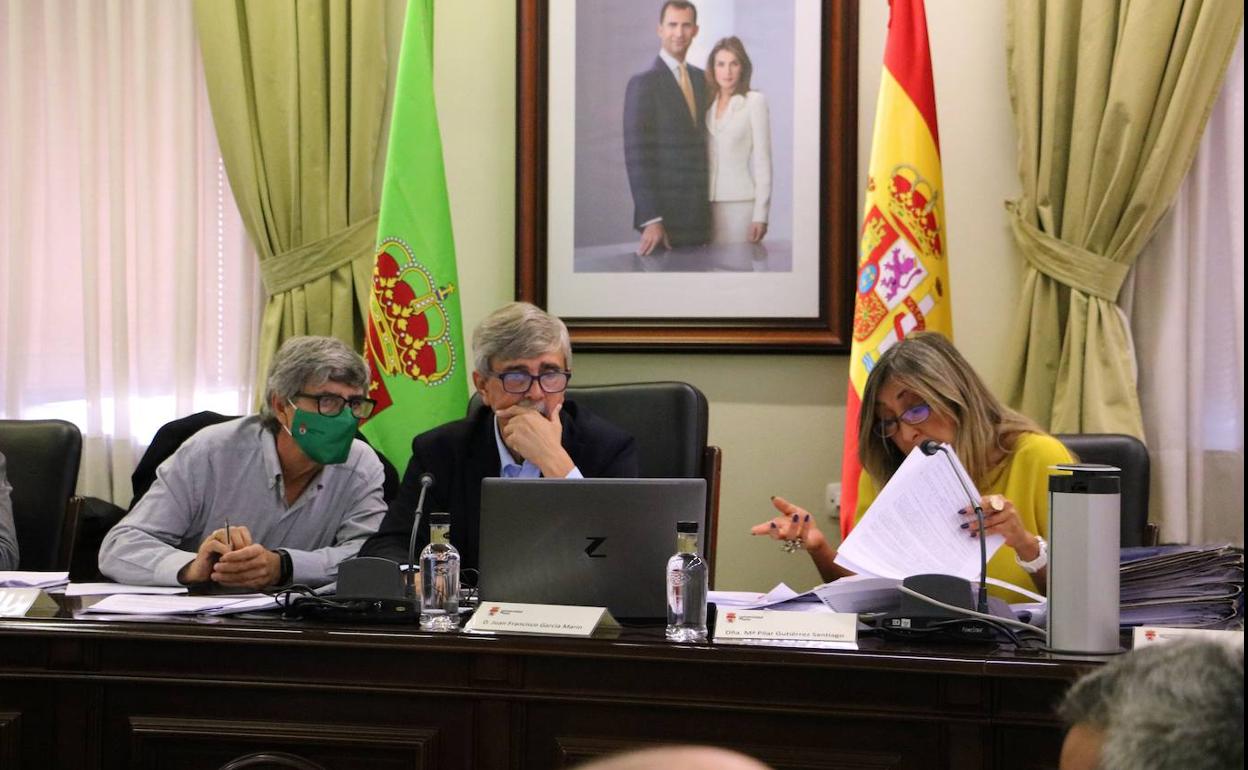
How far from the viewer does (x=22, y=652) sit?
2002mm

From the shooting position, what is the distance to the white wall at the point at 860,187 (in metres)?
3.60

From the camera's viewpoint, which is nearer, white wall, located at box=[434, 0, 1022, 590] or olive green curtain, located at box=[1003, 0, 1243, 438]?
olive green curtain, located at box=[1003, 0, 1243, 438]

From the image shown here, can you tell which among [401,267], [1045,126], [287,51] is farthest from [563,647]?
[287,51]

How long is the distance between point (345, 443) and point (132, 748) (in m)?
0.84

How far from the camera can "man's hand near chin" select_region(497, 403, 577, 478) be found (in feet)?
8.48

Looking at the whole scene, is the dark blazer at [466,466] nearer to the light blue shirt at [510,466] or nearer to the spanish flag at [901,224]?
the light blue shirt at [510,466]

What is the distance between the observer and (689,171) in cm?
365

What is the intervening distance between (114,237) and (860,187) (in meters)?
2.14

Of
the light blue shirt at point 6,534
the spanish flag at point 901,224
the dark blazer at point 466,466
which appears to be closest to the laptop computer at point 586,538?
the dark blazer at point 466,466

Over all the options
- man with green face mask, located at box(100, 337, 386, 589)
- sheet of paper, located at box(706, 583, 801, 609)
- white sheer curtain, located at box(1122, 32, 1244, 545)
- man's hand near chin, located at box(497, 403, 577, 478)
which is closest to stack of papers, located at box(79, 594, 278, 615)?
man with green face mask, located at box(100, 337, 386, 589)

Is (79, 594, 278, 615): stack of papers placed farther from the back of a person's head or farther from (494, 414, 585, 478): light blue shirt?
the back of a person's head

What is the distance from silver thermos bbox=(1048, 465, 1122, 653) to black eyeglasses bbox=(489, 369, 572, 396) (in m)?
1.10

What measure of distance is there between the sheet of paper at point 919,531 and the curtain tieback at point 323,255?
2.11 m

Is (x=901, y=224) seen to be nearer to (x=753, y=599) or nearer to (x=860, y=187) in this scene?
(x=860, y=187)
